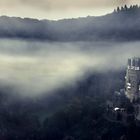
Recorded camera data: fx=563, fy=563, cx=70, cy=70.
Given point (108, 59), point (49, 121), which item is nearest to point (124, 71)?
point (108, 59)

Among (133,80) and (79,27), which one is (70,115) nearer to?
(133,80)

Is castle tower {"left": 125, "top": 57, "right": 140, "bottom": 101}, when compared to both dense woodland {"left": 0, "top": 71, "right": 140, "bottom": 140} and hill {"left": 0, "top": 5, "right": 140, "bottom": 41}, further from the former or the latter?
hill {"left": 0, "top": 5, "right": 140, "bottom": 41}

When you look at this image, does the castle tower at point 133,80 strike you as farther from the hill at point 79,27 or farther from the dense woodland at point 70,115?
the hill at point 79,27

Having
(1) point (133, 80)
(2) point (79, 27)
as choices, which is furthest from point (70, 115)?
(2) point (79, 27)

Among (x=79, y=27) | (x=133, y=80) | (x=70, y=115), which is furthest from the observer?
(x=79, y=27)

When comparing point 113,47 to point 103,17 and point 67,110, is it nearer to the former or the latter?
point 103,17

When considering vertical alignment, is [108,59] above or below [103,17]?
below

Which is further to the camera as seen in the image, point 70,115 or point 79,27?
point 79,27
